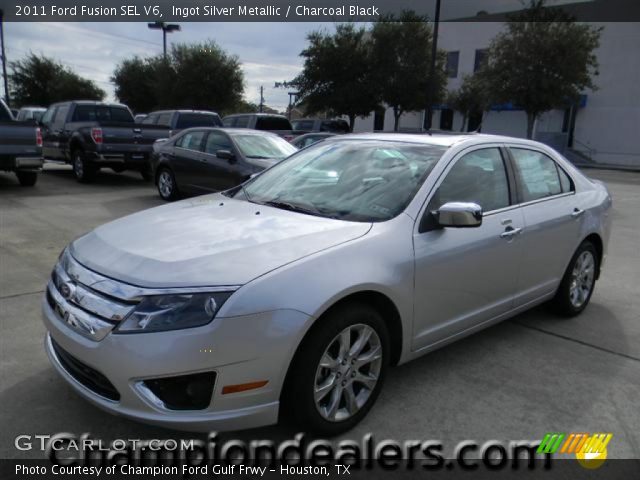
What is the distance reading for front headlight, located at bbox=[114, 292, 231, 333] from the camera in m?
2.37

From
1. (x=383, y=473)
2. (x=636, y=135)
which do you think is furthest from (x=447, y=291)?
(x=636, y=135)

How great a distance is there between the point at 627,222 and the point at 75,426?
10304 mm

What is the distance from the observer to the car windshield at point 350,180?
331 centimetres

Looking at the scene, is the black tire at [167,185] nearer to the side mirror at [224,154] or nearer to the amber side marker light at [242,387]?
the side mirror at [224,154]

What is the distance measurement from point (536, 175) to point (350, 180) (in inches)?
67.3

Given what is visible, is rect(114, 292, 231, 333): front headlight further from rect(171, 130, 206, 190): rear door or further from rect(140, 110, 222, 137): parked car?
rect(140, 110, 222, 137): parked car

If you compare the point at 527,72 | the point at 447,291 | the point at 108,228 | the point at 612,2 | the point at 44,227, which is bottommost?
the point at 44,227

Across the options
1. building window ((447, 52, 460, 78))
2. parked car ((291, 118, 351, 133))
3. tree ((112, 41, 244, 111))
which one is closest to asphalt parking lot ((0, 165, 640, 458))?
parked car ((291, 118, 351, 133))

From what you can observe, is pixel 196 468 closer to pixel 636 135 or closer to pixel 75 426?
pixel 75 426

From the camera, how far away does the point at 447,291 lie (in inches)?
131

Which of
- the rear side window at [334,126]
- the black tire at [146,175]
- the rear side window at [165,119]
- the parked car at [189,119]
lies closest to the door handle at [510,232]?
the black tire at [146,175]

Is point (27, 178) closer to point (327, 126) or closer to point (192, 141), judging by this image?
point (192, 141)

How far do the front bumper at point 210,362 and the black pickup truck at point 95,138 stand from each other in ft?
34.8

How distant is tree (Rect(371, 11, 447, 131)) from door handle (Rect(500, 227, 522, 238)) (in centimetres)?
2514
